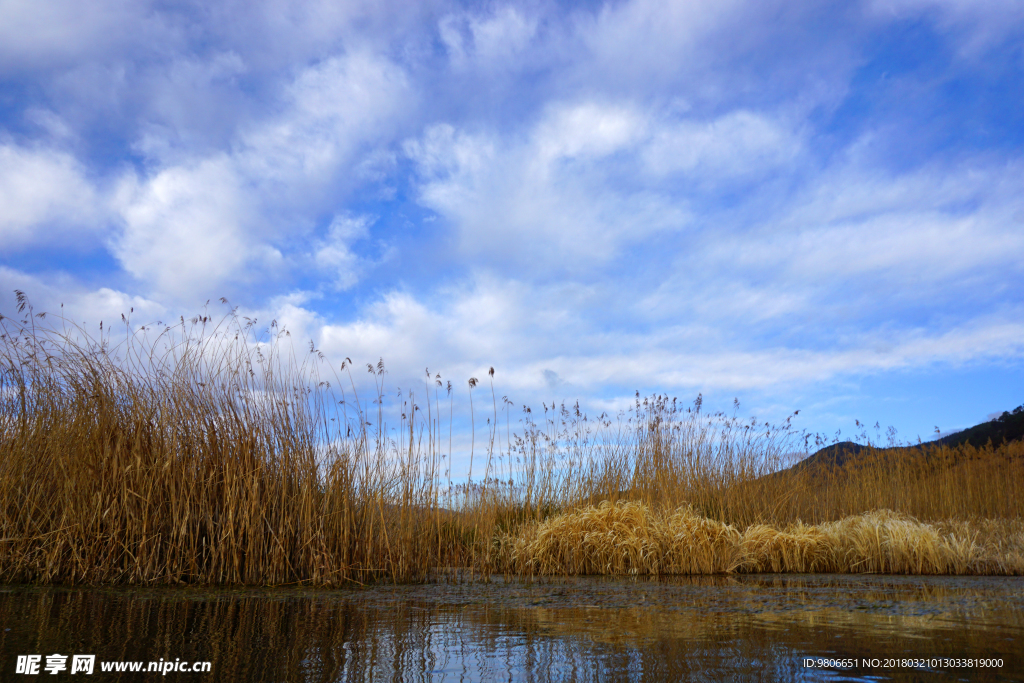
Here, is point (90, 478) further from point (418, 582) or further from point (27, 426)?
point (418, 582)

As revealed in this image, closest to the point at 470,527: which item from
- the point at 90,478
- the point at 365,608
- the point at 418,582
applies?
the point at 418,582

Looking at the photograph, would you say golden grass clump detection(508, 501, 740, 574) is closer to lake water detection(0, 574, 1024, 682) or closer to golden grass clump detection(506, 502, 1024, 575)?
golden grass clump detection(506, 502, 1024, 575)

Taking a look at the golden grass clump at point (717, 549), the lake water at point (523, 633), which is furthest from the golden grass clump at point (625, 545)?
the lake water at point (523, 633)

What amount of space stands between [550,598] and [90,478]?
406cm

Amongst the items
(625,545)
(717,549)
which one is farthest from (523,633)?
(717,549)

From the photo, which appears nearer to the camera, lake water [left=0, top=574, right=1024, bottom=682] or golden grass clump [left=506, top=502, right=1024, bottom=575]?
lake water [left=0, top=574, right=1024, bottom=682]

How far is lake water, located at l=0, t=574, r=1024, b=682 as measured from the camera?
7.13 feet

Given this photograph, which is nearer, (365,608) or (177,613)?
(177,613)

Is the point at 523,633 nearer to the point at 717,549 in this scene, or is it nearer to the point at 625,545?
the point at 625,545

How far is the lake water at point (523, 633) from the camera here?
85.6 inches

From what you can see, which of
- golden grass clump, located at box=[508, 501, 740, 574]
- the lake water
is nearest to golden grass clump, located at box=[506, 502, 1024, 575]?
A: golden grass clump, located at box=[508, 501, 740, 574]

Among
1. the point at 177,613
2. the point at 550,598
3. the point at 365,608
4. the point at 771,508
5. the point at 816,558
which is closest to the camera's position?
the point at 177,613

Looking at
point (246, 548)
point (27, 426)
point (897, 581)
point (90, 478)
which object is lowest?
point (897, 581)

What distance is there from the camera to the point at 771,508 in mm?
8523
